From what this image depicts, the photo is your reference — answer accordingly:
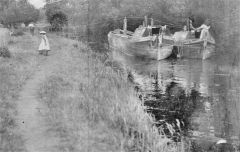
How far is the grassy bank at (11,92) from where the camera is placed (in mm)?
9238

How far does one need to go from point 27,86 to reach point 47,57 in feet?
38.4

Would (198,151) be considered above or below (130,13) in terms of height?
below

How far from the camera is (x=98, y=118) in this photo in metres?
11.7

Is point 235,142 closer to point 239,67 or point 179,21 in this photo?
point 239,67

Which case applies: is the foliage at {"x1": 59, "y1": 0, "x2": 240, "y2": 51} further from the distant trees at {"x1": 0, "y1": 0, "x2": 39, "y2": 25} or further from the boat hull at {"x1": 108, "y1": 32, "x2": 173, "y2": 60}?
the distant trees at {"x1": 0, "y1": 0, "x2": 39, "y2": 25}

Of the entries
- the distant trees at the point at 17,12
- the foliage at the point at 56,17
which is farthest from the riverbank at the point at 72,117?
the distant trees at the point at 17,12

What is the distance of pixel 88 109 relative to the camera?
12.5 metres

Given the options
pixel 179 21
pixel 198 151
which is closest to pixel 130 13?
pixel 179 21

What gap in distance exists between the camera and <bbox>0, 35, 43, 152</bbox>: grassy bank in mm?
9238

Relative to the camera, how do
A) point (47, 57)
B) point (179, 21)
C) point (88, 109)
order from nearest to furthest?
point (88, 109)
point (47, 57)
point (179, 21)

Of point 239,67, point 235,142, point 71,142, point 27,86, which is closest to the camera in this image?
point 71,142

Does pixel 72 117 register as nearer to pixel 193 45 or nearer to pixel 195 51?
pixel 195 51

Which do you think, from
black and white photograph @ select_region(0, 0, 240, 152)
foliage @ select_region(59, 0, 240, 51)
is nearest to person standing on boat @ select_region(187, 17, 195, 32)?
black and white photograph @ select_region(0, 0, 240, 152)

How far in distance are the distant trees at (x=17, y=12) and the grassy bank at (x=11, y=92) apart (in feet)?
119
